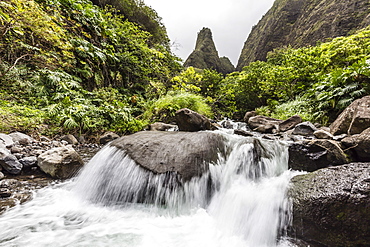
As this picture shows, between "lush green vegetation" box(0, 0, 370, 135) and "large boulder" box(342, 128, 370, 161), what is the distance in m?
3.58

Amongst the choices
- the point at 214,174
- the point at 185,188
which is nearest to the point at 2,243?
the point at 185,188

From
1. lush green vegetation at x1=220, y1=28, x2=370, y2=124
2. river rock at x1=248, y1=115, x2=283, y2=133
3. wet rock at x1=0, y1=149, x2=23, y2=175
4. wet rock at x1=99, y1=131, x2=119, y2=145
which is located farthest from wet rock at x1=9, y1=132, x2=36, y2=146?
lush green vegetation at x1=220, y1=28, x2=370, y2=124

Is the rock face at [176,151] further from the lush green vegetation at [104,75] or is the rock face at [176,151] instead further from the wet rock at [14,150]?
the lush green vegetation at [104,75]

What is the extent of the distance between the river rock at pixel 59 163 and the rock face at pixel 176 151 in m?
0.82

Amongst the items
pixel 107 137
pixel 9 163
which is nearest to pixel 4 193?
pixel 9 163

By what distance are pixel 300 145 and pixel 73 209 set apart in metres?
3.77

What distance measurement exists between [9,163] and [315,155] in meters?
5.15

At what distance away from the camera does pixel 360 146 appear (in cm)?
238

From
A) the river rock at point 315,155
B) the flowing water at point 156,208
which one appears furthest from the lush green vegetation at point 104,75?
the river rock at point 315,155

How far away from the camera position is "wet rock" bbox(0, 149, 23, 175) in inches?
103

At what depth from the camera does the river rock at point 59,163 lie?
2799mm

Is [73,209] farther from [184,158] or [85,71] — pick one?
[85,71]

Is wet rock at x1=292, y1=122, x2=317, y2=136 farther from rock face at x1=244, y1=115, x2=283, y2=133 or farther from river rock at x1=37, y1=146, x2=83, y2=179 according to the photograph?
river rock at x1=37, y1=146, x2=83, y2=179

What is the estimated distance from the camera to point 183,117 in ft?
18.1
